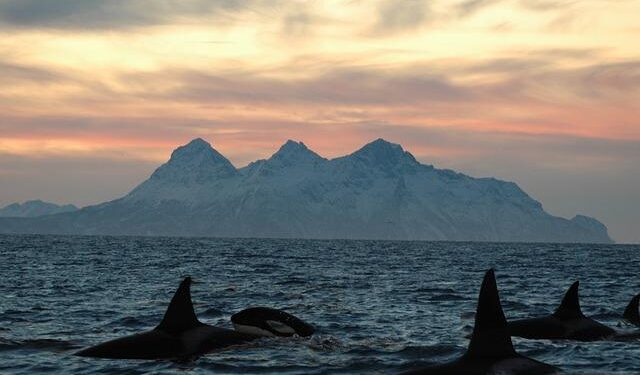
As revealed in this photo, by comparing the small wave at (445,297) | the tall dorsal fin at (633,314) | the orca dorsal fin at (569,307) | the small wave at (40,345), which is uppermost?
the orca dorsal fin at (569,307)

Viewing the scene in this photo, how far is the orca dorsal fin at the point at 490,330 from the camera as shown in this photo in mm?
15758

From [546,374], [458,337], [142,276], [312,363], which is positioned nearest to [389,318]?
[458,337]

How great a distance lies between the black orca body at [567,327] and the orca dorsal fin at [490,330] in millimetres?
8119

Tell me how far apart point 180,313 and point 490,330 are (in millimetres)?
7146

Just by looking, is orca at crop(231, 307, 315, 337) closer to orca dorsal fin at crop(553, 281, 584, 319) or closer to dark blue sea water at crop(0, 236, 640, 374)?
dark blue sea water at crop(0, 236, 640, 374)

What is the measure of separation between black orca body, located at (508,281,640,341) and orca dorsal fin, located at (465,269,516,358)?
8.12m

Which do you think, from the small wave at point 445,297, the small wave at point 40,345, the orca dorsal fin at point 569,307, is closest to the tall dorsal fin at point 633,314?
the orca dorsal fin at point 569,307

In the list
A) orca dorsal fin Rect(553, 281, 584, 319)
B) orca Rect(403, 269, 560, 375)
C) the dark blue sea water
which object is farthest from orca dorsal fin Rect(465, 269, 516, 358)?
orca dorsal fin Rect(553, 281, 584, 319)

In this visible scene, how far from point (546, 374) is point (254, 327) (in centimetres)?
865

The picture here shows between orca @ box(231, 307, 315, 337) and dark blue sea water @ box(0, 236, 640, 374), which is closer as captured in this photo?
dark blue sea water @ box(0, 236, 640, 374)

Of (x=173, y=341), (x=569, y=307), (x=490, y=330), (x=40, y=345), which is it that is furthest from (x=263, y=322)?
(x=569, y=307)

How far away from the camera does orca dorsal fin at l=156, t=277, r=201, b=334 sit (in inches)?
777

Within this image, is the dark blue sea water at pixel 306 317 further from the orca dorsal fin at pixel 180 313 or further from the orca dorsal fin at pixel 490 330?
the orca dorsal fin at pixel 490 330

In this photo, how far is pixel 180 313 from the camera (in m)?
19.9
